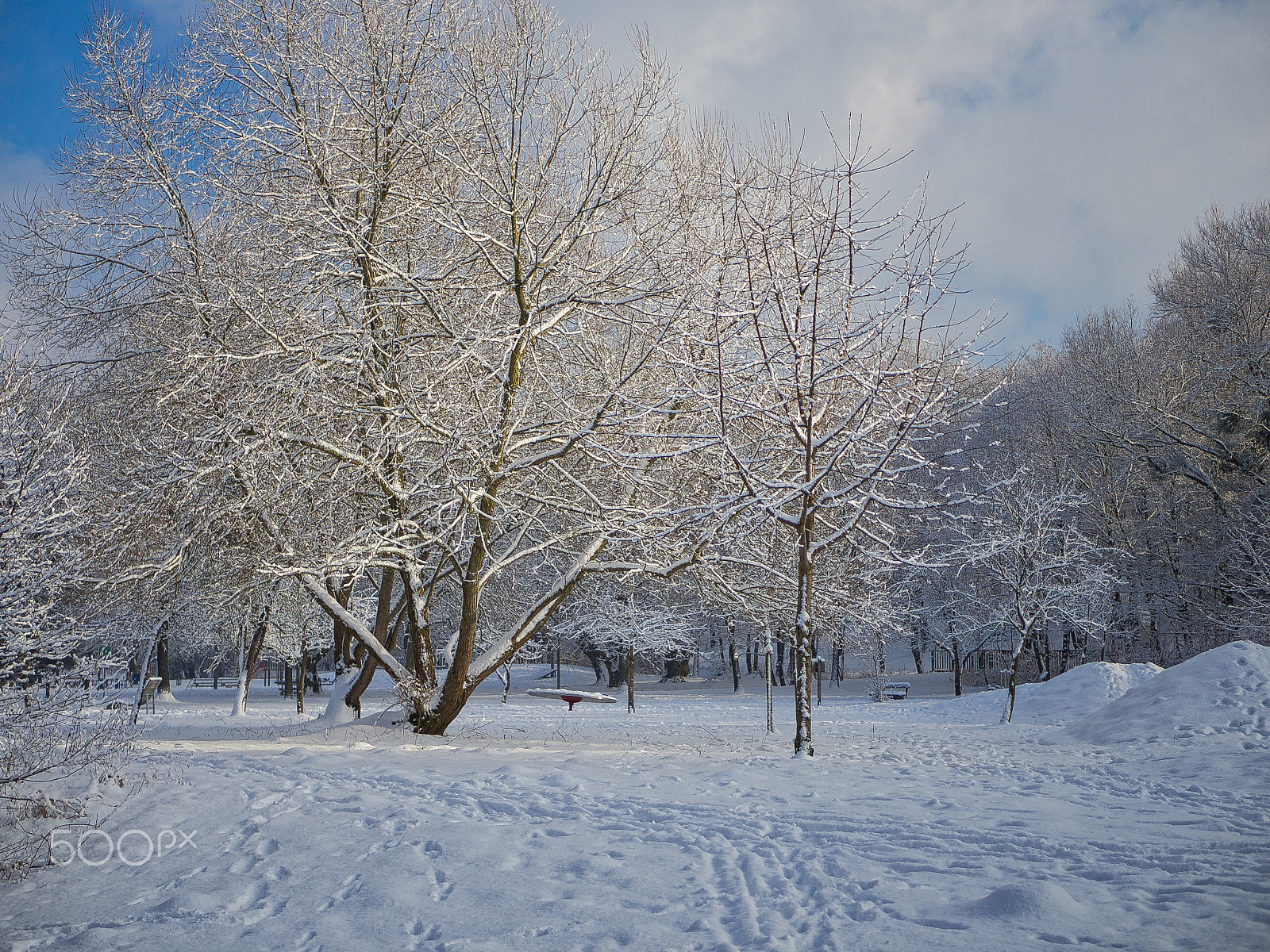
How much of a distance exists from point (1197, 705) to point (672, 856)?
9149mm

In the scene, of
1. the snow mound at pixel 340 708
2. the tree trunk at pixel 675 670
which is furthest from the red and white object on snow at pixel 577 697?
the snow mound at pixel 340 708

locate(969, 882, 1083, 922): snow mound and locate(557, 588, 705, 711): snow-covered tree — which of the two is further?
locate(557, 588, 705, 711): snow-covered tree

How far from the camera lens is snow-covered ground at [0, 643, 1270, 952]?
320 centimetres

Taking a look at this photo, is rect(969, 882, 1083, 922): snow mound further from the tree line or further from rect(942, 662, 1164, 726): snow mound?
rect(942, 662, 1164, 726): snow mound

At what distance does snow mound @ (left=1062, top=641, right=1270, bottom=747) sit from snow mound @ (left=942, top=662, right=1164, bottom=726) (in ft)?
19.2

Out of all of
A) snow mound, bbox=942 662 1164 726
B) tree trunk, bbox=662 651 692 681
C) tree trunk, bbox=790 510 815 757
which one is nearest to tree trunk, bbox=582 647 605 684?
tree trunk, bbox=662 651 692 681

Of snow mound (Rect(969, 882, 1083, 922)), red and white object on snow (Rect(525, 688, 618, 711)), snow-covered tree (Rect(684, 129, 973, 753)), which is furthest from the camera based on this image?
red and white object on snow (Rect(525, 688, 618, 711))

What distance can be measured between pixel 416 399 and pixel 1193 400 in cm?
2370

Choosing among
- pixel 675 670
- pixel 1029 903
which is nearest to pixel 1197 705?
pixel 1029 903

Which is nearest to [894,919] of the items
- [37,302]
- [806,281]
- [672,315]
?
[806,281]

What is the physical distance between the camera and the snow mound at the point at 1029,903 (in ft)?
10.2

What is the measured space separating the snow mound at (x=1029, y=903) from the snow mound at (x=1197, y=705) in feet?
23.9

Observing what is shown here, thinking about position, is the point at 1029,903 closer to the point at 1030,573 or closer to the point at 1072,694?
the point at 1030,573

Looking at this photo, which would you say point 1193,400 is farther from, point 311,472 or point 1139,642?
point 311,472
